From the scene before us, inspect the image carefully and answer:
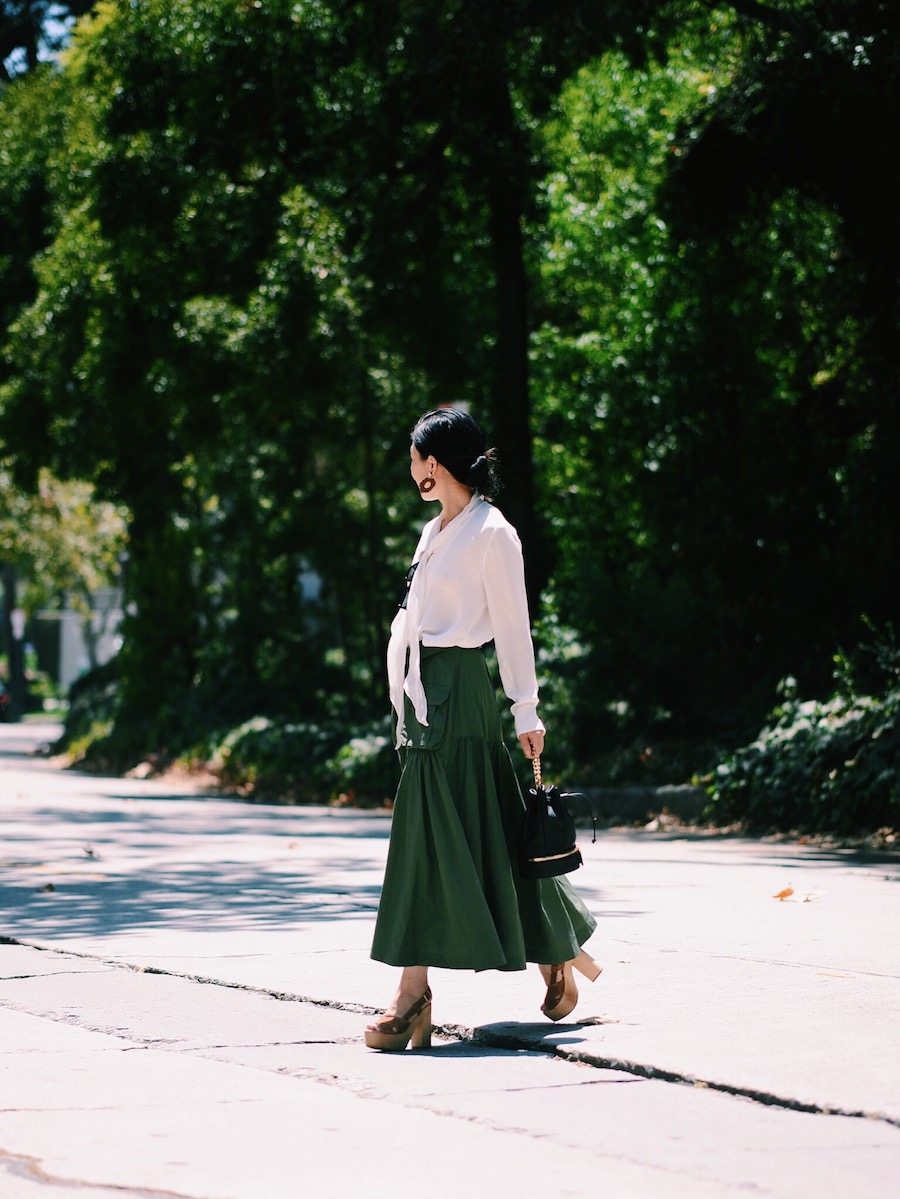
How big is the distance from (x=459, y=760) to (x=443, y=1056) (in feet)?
3.13

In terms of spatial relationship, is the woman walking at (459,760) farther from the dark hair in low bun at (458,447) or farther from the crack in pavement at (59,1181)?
the crack in pavement at (59,1181)

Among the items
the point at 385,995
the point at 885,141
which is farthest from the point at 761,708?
the point at 385,995

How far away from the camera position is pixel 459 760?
20.8 feet

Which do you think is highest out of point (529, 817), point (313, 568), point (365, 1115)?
point (313, 568)

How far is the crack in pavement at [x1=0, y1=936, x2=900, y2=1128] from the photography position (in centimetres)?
504

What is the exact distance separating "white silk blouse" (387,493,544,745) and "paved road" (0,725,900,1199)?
3.79ft

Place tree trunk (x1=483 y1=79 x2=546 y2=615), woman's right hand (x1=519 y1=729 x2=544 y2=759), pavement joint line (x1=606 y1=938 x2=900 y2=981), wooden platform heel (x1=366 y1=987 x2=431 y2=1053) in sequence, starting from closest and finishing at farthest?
wooden platform heel (x1=366 y1=987 x2=431 y2=1053) → woman's right hand (x1=519 y1=729 x2=544 y2=759) → pavement joint line (x1=606 y1=938 x2=900 y2=981) → tree trunk (x1=483 y1=79 x2=546 y2=615)

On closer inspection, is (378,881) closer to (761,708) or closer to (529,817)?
(529,817)

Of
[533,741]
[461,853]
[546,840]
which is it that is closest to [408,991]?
[461,853]

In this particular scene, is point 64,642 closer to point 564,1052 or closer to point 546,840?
point 546,840

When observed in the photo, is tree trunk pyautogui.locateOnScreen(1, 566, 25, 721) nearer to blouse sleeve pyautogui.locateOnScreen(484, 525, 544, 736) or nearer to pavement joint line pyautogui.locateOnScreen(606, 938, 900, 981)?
pavement joint line pyautogui.locateOnScreen(606, 938, 900, 981)

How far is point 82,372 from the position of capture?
25.0 metres

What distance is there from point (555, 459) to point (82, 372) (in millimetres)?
6842

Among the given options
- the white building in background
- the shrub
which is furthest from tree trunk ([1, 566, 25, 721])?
the shrub
